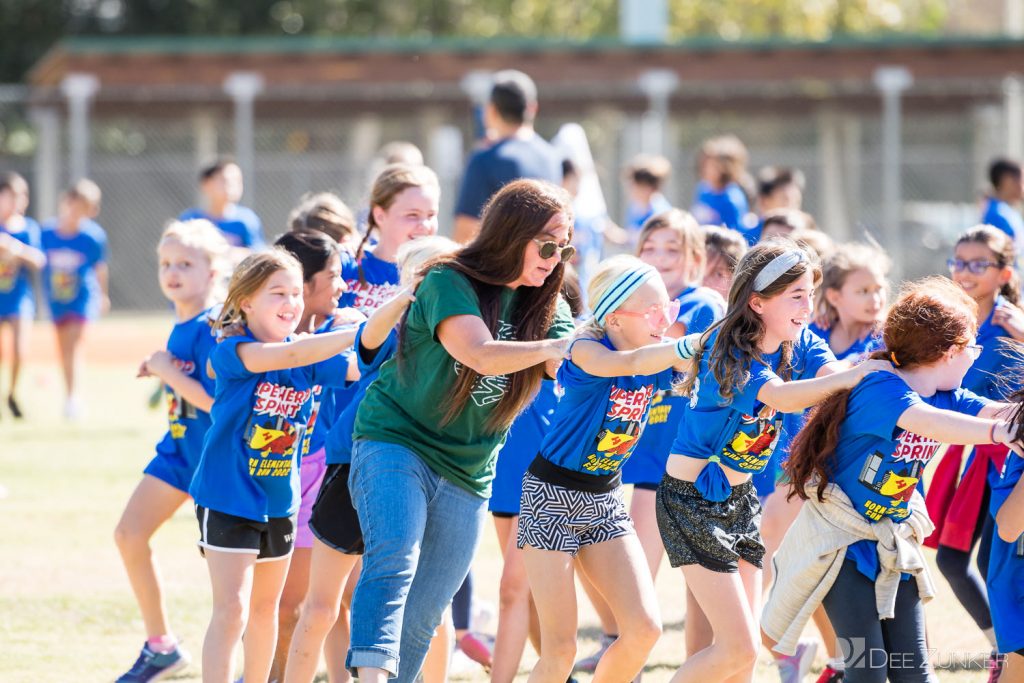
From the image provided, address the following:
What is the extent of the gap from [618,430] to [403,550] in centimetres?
91

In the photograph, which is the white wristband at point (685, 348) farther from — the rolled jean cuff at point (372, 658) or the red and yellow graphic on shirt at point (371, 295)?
the red and yellow graphic on shirt at point (371, 295)

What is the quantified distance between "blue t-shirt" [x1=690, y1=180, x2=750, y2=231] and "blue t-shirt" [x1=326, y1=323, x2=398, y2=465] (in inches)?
240

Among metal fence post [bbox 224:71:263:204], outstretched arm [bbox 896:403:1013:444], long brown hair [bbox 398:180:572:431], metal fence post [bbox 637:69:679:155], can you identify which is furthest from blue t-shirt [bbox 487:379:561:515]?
metal fence post [bbox 224:71:263:204]

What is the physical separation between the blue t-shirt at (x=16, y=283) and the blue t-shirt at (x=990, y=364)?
993 centimetres

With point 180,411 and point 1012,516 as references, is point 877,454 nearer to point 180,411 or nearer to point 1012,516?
point 1012,516

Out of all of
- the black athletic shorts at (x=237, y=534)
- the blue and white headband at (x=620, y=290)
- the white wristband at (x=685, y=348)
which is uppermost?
the blue and white headband at (x=620, y=290)

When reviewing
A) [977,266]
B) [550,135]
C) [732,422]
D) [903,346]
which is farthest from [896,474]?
[550,135]

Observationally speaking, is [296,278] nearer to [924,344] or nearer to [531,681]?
[531,681]

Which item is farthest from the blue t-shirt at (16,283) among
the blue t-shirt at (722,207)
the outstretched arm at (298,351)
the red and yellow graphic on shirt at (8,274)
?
the outstretched arm at (298,351)

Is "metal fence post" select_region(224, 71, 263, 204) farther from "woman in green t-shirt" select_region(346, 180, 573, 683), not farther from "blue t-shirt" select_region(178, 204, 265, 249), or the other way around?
"woman in green t-shirt" select_region(346, 180, 573, 683)

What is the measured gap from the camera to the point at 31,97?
23500mm

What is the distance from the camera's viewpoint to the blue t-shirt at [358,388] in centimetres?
430

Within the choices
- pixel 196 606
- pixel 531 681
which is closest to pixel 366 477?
pixel 531 681

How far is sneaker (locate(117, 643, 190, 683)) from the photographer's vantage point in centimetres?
538
